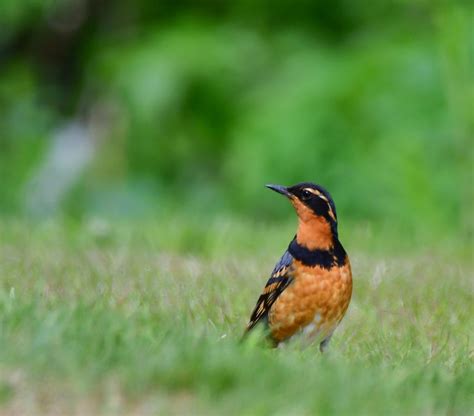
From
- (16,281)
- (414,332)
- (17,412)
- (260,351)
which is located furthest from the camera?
(16,281)

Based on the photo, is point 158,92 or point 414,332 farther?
point 158,92

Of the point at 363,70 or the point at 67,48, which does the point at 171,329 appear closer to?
the point at 363,70

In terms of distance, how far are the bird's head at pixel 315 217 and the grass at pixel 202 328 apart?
0.57m

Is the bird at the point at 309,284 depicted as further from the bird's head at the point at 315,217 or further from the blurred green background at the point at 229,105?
the blurred green background at the point at 229,105

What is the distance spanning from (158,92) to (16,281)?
7.07 meters

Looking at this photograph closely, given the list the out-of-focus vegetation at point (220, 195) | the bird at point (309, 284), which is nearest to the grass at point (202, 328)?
the out-of-focus vegetation at point (220, 195)

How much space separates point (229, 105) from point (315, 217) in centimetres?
852

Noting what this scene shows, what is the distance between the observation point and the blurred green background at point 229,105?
13.0 meters

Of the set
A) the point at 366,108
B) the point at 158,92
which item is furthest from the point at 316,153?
the point at 158,92

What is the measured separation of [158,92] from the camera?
45.6 feet

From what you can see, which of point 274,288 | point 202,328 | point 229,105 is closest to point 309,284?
point 274,288

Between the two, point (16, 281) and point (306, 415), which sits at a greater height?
point (306, 415)

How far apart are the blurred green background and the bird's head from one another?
20.2 ft

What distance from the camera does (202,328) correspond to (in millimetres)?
5484
